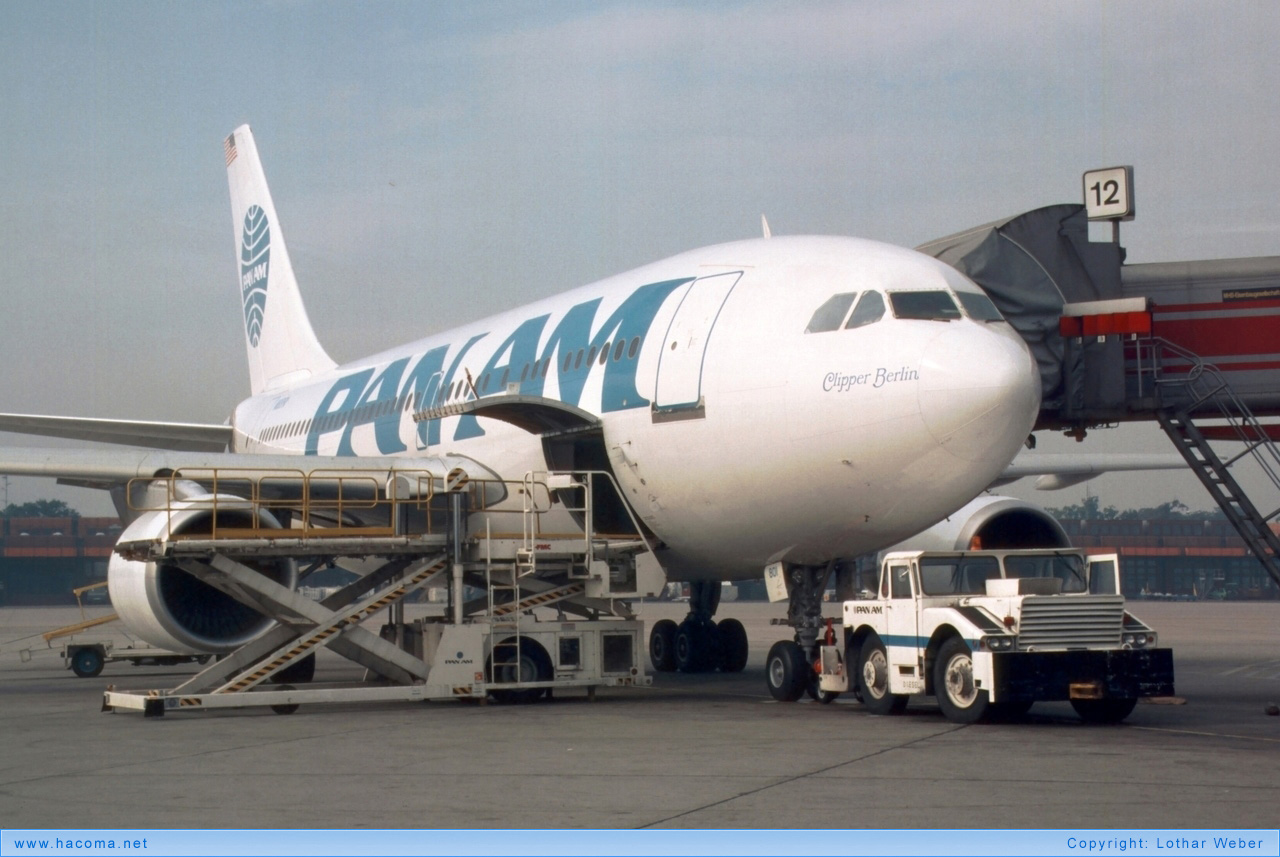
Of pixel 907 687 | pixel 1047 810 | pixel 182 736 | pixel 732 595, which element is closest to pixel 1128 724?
pixel 907 687

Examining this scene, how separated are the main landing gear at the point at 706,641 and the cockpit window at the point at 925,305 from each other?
777 centimetres

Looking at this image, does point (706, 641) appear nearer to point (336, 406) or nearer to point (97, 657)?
point (336, 406)

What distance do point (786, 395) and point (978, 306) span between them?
185cm

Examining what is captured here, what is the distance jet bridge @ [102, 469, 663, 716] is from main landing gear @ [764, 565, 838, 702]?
4.48ft

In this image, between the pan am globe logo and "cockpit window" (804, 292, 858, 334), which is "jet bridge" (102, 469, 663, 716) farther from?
the pan am globe logo

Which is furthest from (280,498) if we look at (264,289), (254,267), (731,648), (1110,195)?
(254,267)

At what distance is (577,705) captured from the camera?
1415cm

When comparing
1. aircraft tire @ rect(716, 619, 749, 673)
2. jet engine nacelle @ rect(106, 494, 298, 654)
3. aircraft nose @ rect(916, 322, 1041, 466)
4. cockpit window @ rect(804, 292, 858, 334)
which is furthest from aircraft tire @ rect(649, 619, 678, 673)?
aircraft nose @ rect(916, 322, 1041, 466)

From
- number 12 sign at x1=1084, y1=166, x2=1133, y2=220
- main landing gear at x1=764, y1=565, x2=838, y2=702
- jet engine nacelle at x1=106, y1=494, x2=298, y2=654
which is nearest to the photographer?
main landing gear at x1=764, y1=565, x2=838, y2=702

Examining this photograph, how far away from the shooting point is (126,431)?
2272cm

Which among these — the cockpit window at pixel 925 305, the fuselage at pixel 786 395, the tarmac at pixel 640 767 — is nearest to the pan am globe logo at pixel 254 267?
the fuselage at pixel 786 395

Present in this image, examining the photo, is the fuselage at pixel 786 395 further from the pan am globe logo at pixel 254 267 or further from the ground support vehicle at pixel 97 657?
the pan am globe logo at pixel 254 267

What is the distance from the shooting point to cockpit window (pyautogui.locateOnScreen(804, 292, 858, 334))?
12.5m

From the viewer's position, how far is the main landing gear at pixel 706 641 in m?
19.6
